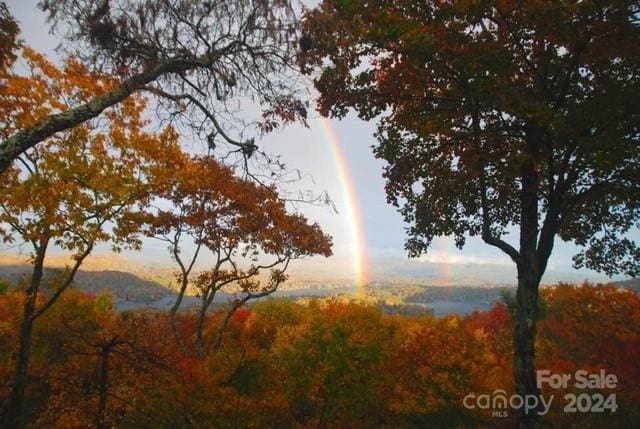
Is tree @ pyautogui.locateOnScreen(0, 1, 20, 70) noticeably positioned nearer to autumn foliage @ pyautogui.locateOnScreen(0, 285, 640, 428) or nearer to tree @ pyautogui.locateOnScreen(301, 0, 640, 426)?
tree @ pyautogui.locateOnScreen(301, 0, 640, 426)

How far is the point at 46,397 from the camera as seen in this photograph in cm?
2939

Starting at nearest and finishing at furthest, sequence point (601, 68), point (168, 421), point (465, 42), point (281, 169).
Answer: point (281, 169), point (465, 42), point (601, 68), point (168, 421)

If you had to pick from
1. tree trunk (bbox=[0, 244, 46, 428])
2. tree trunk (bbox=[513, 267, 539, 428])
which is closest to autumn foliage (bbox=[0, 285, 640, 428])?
tree trunk (bbox=[0, 244, 46, 428])

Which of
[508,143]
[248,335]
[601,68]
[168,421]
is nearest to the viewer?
[601,68]

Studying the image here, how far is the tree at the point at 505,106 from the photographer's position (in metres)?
7.68

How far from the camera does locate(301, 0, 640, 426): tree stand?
25.2 feet

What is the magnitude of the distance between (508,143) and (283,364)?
23118 mm

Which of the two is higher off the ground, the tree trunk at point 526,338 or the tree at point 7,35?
the tree at point 7,35

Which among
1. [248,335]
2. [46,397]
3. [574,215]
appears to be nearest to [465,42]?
[574,215]

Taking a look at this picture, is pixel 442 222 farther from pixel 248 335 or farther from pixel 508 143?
pixel 248 335

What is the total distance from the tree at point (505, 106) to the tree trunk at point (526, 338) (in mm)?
24

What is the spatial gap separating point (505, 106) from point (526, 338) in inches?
214

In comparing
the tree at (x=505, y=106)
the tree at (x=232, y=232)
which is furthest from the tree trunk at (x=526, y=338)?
the tree at (x=232, y=232)

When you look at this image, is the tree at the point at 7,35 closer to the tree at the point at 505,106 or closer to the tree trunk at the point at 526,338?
the tree at the point at 505,106
